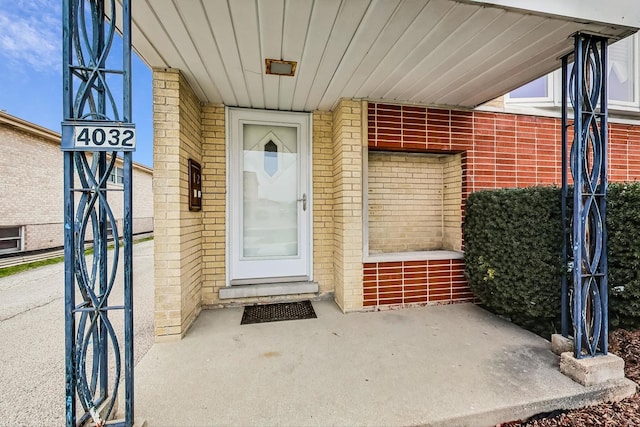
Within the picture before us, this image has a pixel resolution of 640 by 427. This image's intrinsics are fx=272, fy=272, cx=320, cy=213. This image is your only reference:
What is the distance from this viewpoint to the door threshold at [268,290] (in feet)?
10.7

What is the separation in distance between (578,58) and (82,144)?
3157 millimetres

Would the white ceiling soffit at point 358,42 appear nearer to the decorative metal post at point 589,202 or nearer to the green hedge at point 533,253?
the decorative metal post at point 589,202

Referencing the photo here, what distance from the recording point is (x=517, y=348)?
232 cm

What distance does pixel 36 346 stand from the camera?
2461 mm

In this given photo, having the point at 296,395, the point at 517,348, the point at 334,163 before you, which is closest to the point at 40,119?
the point at 334,163

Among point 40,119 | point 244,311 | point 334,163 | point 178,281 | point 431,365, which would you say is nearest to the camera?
point 431,365

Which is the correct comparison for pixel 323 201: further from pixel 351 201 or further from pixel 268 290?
pixel 268 290

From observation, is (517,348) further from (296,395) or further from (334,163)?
(334,163)

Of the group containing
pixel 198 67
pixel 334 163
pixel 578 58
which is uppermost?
pixel 198 67

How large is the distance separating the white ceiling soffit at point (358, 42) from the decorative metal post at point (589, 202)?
0.78 ft

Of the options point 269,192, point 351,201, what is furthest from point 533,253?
point 269,192

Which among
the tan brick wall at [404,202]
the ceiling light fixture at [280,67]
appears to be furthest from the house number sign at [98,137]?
the tan brick wall at [404,202]

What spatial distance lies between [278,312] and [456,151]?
2.99 m

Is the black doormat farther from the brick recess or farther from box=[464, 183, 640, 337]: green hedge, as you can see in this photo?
box=[464, 183, 640, 337]: green hedge
